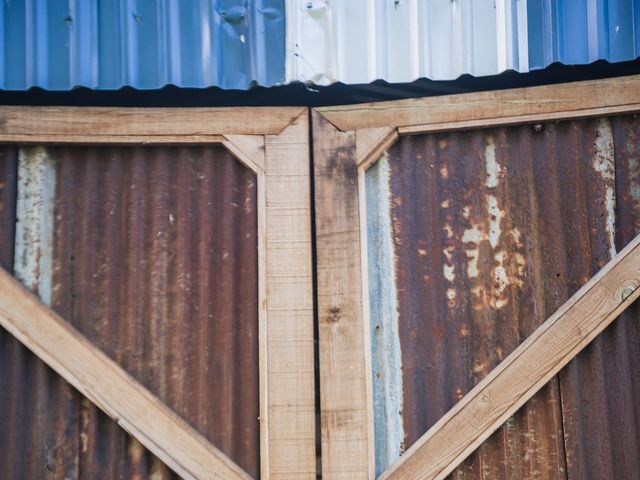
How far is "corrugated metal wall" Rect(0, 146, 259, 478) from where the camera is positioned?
295cm

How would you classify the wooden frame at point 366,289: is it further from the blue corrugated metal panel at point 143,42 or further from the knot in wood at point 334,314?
the blue corrugated metal panel at point 143,42

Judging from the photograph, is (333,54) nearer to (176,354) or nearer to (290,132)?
(290,132)

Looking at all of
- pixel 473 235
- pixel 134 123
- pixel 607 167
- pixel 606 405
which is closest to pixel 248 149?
pixel 134 123

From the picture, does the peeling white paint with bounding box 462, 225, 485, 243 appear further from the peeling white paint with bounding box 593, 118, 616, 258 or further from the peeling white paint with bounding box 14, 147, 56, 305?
the peeling white paint with bounding box 14, 147, 56, 305

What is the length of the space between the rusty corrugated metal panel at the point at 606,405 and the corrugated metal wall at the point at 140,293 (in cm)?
148

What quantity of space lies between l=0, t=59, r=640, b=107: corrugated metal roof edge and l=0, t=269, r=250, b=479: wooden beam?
3.42 ft

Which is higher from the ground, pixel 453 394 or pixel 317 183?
pixel 317 183

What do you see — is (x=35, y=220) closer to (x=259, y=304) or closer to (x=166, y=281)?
(x=166, y=281)

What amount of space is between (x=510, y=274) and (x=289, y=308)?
107 centimetres

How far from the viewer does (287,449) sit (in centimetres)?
290

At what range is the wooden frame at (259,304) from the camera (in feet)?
9.54

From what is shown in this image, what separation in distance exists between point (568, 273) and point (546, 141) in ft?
2.13

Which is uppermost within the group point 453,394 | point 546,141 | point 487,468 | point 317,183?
point 546,141

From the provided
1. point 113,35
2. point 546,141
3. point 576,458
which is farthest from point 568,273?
point 113,35
